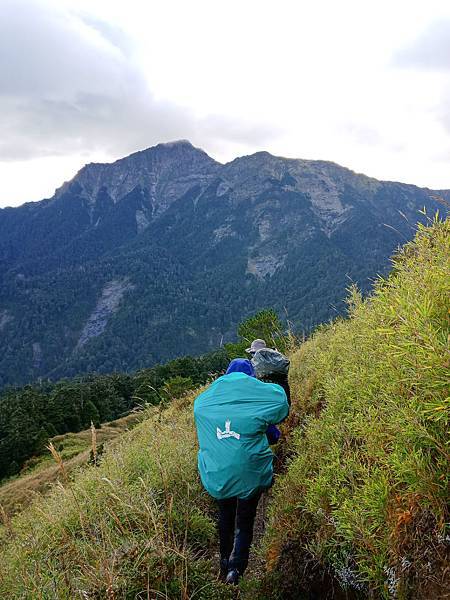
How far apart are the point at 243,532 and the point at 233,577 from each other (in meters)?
0.35

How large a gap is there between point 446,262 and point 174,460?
163 inches

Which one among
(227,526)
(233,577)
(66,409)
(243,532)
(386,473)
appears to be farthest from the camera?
(66,409)

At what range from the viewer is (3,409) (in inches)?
2223

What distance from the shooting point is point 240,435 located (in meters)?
3.69

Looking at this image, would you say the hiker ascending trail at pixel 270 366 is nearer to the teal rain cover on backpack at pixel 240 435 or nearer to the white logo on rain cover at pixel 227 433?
the teal rain cover on backpack at pixel 240 435

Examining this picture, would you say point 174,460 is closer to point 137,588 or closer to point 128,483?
point 128,483

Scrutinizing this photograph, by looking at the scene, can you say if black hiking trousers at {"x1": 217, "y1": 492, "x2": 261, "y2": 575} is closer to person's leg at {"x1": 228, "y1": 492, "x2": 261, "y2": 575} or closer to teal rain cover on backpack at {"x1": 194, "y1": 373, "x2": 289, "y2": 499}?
person's leg at {"x1": 228, "y1": 492, "x2": 261, "y2": 575}

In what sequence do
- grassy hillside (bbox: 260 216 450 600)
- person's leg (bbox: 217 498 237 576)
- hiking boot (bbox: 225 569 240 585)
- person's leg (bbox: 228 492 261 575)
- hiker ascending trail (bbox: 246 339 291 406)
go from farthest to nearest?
hiker ascending trail (bbox: 246 339 291 406) → person's leg (bbox: 217 498 237 576) → person's leg (bbox: 228 492 261 575) → hiking boot (bbox: 225 569 240 585) → grassy hillside (bbox: 260 216 450 600)

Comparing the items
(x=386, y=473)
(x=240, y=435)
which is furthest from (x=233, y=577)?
(x=386, y=473)

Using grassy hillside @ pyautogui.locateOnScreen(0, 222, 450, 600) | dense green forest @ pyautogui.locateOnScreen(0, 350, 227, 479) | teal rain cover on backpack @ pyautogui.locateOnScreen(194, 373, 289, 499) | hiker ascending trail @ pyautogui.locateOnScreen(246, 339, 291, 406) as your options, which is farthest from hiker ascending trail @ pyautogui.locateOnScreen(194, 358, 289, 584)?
dense green forest @ pyautogui.locateOnScreen(0, 350, 227, 479)

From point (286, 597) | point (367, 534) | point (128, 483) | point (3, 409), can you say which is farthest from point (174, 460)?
point (3, 409)

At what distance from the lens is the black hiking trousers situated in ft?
12.5

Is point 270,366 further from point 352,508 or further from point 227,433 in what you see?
point 352,508

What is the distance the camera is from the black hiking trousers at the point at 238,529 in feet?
12.5
